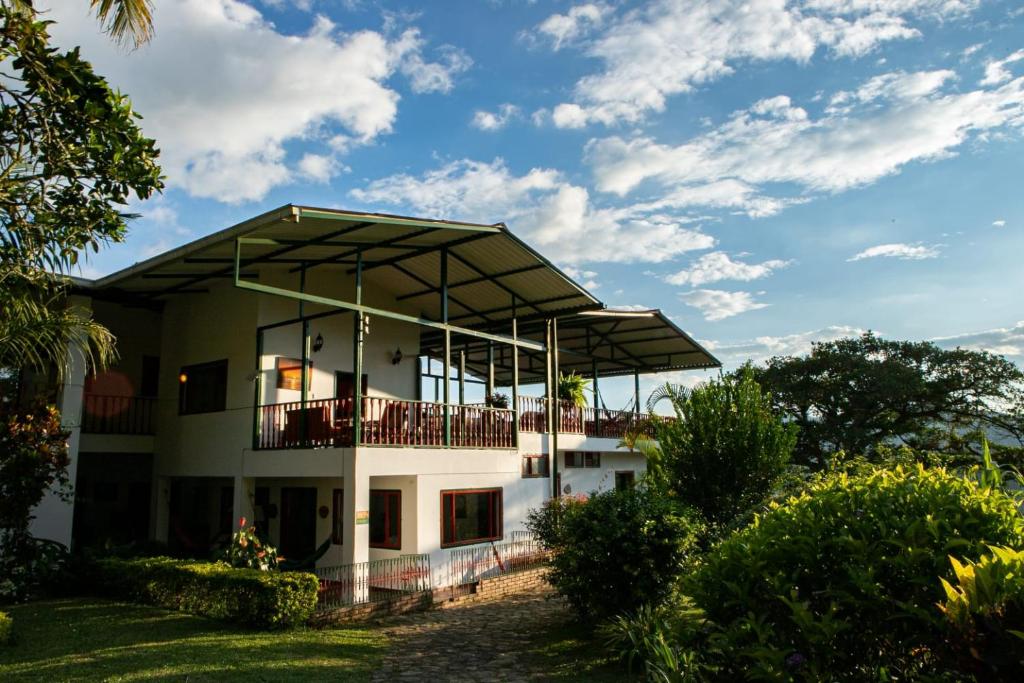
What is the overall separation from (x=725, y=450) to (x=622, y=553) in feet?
15.6

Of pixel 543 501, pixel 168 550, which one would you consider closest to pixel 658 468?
pixel 543 501

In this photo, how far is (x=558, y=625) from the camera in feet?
41.0

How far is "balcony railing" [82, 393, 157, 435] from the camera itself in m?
17.4

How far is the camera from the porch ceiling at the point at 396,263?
45.8 ft

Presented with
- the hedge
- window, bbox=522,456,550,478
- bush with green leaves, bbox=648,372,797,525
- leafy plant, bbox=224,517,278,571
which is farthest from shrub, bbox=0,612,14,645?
window, bbox=522,456,550,478

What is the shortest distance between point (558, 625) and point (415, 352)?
10.3m

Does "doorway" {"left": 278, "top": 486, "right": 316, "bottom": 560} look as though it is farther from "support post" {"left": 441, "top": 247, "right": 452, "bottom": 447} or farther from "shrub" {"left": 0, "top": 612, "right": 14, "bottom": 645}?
"shrub" {"left": 0, "top": 612, "right": 14, "bottom": 645}

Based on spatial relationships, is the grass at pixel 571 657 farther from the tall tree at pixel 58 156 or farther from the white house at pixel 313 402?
the tall tree at pixel 58 156

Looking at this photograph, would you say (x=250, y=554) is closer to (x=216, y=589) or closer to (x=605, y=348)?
(x=216, y=589)

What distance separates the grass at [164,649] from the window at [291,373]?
5797 millimetres

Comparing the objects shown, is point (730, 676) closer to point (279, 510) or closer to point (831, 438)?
point (279, 510)

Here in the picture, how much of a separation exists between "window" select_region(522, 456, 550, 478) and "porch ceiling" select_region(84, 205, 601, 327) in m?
4.15

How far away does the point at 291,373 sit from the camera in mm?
17344

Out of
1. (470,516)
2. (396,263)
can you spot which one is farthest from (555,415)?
(396,263)
